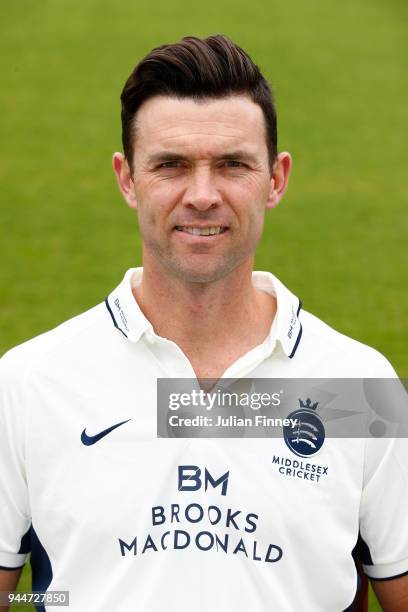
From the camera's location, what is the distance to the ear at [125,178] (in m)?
2.66

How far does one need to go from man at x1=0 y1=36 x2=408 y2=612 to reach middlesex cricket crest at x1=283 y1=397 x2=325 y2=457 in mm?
24

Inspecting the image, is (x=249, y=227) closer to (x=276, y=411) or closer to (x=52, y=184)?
(x=276, y=411)

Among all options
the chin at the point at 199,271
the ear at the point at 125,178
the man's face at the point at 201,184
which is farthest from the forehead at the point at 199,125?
the chin at the point at 199,271

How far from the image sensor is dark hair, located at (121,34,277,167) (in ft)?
8.20

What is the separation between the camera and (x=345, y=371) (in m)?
2.58

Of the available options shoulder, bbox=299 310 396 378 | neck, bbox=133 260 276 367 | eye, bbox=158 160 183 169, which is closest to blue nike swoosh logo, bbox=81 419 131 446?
neck, bbox=133 260 276 367

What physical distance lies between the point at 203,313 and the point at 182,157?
40 cm

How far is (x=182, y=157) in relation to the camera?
2.44m

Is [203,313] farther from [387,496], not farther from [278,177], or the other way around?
[387,496]

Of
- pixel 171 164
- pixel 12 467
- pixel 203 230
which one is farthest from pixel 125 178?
pixel 12 467

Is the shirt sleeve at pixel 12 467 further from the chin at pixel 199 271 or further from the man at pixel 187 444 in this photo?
the chin at pixel 199 271

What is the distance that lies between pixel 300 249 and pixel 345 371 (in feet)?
22.1

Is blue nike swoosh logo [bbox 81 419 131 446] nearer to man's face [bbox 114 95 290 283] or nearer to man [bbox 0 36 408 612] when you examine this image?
man [bbox 0 36 408 612]

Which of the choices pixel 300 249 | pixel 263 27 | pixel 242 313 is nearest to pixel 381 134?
pixel 300 249
